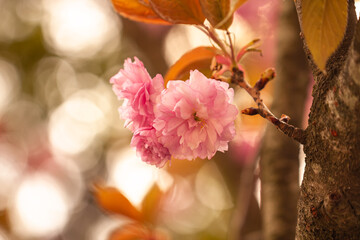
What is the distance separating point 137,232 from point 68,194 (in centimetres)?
251

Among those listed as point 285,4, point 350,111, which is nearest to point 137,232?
point 285,4

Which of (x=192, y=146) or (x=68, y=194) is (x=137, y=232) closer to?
(x=192, y=146)

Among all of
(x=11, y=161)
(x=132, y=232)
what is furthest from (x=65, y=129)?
(x=132, y=232)

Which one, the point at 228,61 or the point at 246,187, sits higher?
the point at 228,61

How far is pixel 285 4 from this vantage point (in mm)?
1098

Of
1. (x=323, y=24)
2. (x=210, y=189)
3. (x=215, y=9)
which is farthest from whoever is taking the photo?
(x=210, y=189)

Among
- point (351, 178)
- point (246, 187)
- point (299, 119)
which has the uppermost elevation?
point (351, 178)

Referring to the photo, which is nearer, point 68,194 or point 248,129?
point 248,129

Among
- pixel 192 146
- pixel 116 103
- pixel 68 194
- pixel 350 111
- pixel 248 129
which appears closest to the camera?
pixel 350 111

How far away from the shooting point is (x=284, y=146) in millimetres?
968

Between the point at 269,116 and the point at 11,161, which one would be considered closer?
the point at 269,116

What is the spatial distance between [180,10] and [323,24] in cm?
20

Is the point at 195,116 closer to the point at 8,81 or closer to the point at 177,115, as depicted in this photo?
the point at 177,115

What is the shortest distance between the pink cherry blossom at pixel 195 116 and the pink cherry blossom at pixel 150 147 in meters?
0.01
